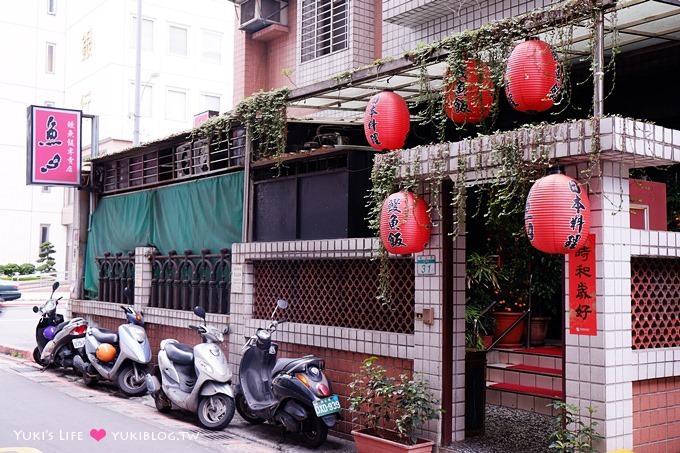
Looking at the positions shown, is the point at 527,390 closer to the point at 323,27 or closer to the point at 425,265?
the point at 425,265

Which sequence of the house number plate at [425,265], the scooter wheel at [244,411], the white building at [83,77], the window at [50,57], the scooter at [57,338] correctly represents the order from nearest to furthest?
the house number plate at [425,265]
the scooter wheel at [244,411]
the scooter at [57,338]
the white building at [83,77]
the window at [50,57]

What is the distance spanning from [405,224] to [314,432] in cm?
272

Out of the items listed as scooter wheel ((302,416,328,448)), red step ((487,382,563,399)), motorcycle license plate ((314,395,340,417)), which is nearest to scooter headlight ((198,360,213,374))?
scooter wheel ((302,416,328,448))

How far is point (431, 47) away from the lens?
7.92m

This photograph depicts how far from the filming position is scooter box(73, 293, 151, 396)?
11.4m

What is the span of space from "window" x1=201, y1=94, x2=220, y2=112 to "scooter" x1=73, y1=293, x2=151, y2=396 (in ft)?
102

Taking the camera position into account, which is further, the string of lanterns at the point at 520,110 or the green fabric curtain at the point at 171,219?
the green fabric curtain at the point at 171,219

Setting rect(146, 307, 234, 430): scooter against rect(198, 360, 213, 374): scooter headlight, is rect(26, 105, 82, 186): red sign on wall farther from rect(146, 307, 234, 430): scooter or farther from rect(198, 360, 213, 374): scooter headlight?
rect(198, 360, 213, 374): scooter headlight

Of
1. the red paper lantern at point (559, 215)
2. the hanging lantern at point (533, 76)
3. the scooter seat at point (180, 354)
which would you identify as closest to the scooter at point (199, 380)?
the scooter seat at point (180, 354)

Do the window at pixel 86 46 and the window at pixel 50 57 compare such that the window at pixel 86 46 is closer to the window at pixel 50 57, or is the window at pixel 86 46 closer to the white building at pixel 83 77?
the white building at pixel 83 77

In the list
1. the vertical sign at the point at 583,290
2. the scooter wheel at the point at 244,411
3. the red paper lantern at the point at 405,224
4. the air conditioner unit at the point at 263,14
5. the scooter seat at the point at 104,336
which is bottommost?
the scooter wheel at the point at 244,411

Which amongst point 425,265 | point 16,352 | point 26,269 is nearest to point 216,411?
point 425,265

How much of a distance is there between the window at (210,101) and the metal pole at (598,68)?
37.1 m

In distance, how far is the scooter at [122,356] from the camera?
1136 cm
